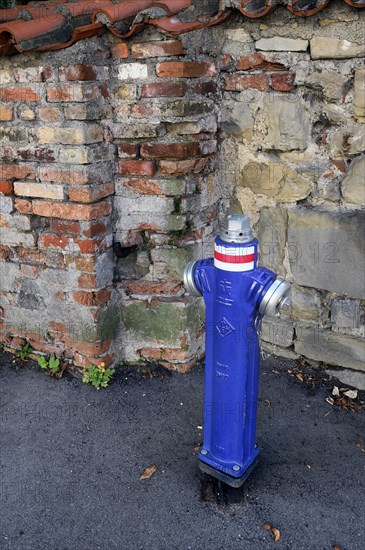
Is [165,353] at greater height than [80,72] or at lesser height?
lesser

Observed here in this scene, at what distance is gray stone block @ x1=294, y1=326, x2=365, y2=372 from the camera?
2982 mm

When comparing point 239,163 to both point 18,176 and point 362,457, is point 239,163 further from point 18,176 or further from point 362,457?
point 362,457

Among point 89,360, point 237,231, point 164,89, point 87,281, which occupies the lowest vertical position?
point 89,360

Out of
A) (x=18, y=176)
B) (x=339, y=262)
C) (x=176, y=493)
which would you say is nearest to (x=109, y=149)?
(x=18, y=176)

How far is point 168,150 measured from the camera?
9.12 feet

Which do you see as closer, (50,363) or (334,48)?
(334,48)

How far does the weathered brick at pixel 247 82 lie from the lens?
2812 millimetres

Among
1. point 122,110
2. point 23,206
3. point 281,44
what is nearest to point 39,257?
point 23,206

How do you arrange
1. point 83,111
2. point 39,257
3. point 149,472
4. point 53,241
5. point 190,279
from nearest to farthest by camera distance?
point 190,279
point 149,472
point 83,111
point 53,241
point 39,257

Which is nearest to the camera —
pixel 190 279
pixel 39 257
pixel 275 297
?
pixel 275 297

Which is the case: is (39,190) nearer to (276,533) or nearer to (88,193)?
(88,193)

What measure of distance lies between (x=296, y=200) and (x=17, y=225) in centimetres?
163

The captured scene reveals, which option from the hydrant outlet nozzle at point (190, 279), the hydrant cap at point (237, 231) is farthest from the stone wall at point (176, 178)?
the hydrant cap at point (237, 231)

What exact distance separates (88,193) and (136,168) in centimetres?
30
